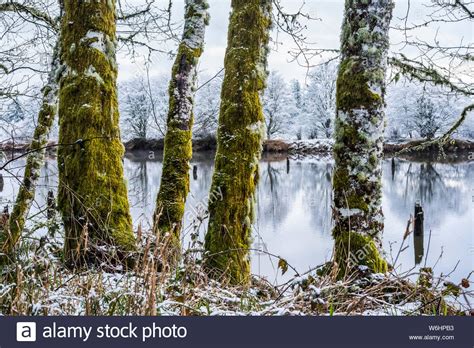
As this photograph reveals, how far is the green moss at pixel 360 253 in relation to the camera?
328 centimetres

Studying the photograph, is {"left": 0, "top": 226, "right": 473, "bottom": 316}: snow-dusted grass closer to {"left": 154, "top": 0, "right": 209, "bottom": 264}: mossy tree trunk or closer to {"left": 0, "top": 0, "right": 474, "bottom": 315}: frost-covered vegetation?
{"left": 0, "top": 0, "right": 474, "bottom": 315}: frost-covered vegetation

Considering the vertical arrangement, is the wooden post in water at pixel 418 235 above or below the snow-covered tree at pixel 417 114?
below

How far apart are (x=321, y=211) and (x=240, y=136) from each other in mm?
14318

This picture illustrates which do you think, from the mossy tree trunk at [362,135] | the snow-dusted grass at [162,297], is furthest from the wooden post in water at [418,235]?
the snow-dusted grass at [162,297]

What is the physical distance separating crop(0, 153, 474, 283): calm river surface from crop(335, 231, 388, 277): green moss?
0.22m

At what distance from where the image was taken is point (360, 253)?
130 inches

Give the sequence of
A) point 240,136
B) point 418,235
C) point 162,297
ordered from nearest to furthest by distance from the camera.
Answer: point 162,297, point 240,136, point 418,235

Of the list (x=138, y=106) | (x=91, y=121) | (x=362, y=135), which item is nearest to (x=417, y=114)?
(x=138, y=106)

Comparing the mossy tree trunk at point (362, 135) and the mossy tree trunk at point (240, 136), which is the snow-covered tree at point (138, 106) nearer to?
the mossy tree trunk at point (240, 136)

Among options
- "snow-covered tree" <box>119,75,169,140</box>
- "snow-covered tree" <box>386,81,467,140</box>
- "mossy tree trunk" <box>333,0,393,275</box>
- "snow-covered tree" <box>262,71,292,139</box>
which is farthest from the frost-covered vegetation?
"snow-covered tree" <box>262,71,292,139</box>

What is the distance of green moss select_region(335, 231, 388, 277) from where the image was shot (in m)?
3.28

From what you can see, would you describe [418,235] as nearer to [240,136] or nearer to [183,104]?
[183,104]

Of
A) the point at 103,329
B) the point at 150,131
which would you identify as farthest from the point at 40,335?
the point at 150,131

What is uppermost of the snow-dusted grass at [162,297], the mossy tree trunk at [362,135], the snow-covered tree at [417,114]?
the snow-covered tree at [417,114]
